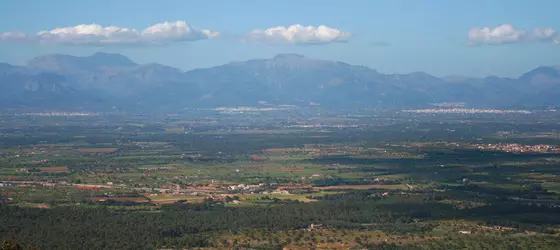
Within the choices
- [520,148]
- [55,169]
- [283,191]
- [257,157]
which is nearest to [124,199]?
[283,191]

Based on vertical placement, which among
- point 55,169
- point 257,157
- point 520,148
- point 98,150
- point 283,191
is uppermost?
point 520,148

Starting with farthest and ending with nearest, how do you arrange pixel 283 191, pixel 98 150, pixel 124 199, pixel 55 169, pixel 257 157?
pixel 98 150, pixel 257 157, pixel 55 169, pixel 283 191, pixel 124 199

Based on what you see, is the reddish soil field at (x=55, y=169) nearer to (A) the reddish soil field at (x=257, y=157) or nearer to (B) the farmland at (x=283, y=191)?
(B) the farmland at (x=283, y=191)

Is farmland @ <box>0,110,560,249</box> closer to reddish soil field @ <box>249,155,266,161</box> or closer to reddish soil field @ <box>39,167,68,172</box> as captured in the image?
reddish soil field @ <box>39,167,68,172</box>

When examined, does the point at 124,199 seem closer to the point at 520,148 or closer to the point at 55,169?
the point at 55,169

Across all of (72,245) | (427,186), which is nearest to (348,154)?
(427,186)

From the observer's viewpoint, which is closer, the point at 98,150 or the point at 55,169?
the point at 55,169

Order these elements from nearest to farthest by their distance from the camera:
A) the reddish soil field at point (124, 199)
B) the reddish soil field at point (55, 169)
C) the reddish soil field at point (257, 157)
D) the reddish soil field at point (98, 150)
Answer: the reddish soil field at point (124, 199) → the reddish soil field at point (55, 169) → the reddish soil field at point (257, 157) → the reddish soil field at point (98, 150)

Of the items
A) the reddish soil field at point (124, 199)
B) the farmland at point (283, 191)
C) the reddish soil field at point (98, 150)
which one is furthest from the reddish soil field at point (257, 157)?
the reddish soil field at point (124, 199)

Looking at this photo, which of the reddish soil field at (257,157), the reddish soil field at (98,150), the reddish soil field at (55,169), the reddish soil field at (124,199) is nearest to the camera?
the reddish soil field at (124,199)
